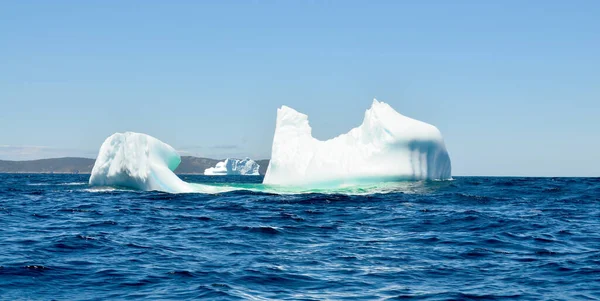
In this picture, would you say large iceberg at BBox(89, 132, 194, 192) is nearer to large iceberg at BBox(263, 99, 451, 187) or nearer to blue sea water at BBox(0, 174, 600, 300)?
large iceberg at BBox(263, 99, 451, 187)

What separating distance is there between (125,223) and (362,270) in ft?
28.1

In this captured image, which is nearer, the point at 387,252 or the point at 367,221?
the point at 387,252

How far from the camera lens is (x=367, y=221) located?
1714 centimetres

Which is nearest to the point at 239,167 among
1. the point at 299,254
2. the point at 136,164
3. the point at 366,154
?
the point at 366,154

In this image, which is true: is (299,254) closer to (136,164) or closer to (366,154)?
(136,164)

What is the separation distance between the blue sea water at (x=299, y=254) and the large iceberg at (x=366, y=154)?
16.1 m

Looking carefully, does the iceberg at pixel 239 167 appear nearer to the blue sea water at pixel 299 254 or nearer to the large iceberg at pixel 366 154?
the large iceberg at pixel 366 154

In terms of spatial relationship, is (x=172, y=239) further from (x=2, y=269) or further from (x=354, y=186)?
(x=354, y=186)

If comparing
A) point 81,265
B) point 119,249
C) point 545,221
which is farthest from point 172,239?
point 545,221

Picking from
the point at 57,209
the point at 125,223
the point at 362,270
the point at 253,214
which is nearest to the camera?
the point at 362,270

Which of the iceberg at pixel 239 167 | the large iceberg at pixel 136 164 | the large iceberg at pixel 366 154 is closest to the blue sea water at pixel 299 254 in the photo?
the large iceberg at pixel 136 164

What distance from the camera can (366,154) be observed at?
37250mm

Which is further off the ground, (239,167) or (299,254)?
(239,167)

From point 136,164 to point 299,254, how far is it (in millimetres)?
21200
